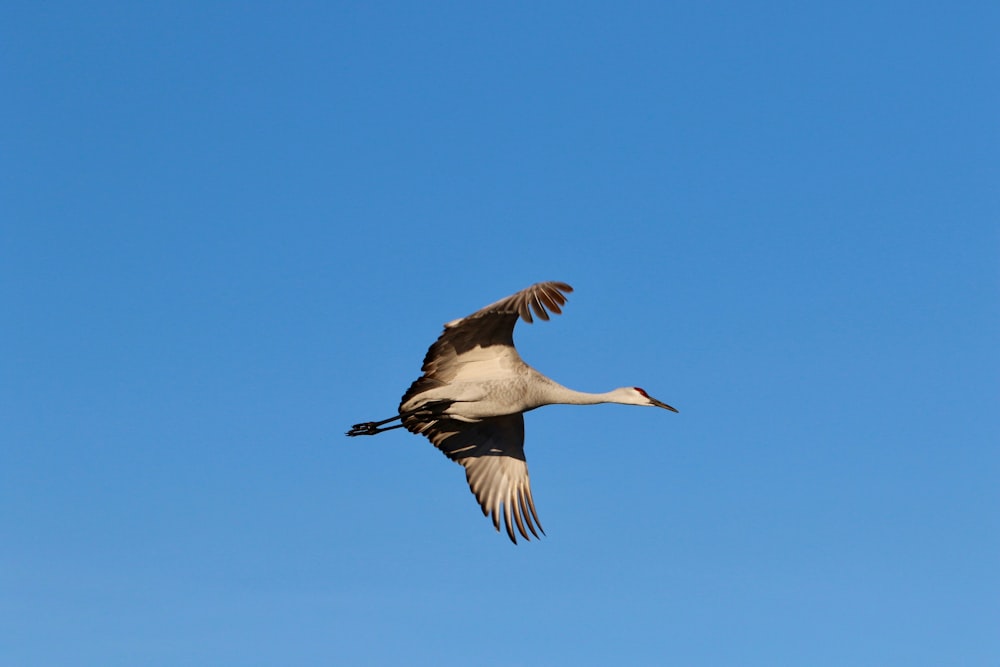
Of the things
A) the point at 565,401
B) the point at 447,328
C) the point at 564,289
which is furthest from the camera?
the point at 565,401

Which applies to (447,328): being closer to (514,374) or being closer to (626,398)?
(514,374)

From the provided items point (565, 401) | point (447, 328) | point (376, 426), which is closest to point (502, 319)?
point (447, 328)

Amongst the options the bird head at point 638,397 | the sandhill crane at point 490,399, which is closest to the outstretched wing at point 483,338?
the sandhill crane at point 490,399

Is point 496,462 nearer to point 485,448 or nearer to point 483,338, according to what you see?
point 485,448

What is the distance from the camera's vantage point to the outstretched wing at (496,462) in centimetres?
1855

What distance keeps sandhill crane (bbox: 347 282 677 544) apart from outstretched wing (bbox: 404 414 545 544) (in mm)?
14

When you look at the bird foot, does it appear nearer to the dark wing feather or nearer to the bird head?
the dark wing feather

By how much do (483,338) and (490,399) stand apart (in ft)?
2.93

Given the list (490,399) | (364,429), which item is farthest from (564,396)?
(364,429)

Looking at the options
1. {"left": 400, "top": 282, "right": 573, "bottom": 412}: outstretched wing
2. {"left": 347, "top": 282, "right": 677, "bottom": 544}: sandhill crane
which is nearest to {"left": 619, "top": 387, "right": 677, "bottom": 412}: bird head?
{"left": 347, "top": 282, "right": 677, "bottom": 544}: sandhill crane

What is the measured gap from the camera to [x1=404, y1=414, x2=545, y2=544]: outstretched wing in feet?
60.8

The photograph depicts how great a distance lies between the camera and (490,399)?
56.1 feet

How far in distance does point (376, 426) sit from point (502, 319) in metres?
3.10

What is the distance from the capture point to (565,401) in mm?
17766
